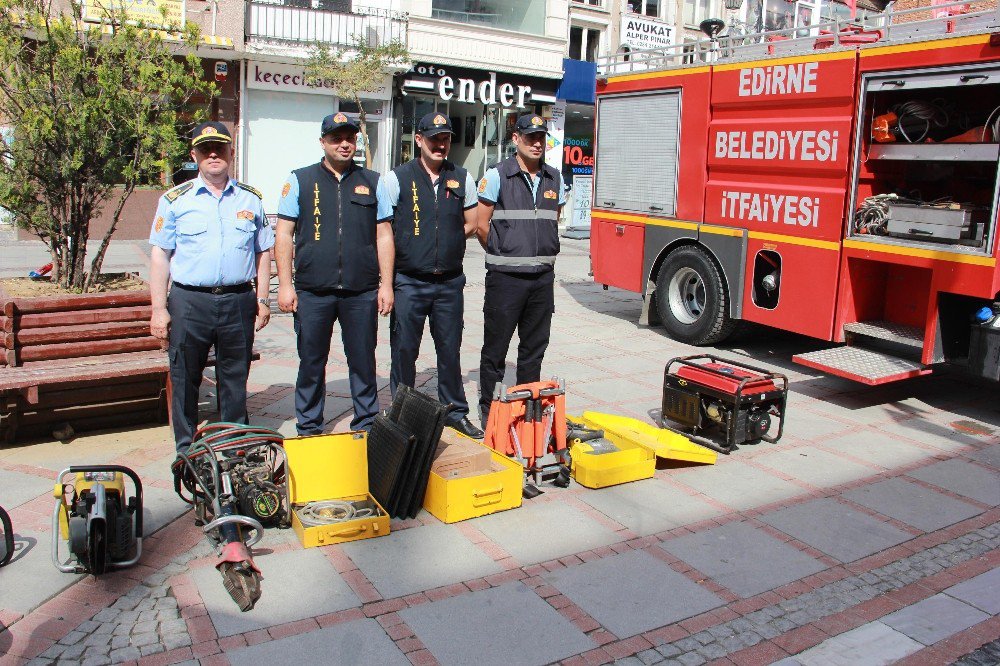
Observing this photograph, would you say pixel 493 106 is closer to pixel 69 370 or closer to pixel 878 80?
pixel 878 80

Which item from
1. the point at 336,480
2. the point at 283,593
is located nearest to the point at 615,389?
the point at 336,480

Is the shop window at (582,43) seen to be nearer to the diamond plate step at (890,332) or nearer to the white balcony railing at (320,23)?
the white balcony railing at (320,23)

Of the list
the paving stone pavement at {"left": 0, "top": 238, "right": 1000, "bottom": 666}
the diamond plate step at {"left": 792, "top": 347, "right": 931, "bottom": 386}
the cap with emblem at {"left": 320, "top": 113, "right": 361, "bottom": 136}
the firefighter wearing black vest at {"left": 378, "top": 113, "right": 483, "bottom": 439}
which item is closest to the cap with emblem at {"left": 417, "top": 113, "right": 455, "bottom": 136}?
the firefighter wearing black vest at {"left": 378, "top": 113, "right": 483, "bottom": 439}

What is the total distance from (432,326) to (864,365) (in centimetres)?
382

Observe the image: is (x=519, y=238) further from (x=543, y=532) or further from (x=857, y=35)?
(x=857, y=35)

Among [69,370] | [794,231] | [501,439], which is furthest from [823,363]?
[69,370]

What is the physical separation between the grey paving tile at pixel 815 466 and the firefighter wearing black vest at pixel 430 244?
204 cm

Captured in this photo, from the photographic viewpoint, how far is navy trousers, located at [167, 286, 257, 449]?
5.02m

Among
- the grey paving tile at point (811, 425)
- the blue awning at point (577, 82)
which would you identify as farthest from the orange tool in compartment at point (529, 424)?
the blue awning at point (577, 82)

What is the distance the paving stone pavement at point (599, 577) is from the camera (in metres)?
3.65

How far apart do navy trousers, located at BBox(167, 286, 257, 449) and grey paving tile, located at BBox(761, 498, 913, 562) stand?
3159mm

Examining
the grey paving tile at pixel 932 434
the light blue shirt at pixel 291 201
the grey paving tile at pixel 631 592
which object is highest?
the light blue shirt at pixel 291 201

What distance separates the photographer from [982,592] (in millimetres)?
4410

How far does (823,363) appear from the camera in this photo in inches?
298
